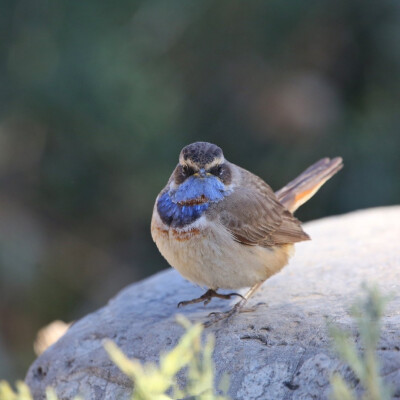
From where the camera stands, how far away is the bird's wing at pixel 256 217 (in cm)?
437

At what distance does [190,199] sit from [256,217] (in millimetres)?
465

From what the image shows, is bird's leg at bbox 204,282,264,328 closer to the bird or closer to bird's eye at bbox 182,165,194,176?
the bird

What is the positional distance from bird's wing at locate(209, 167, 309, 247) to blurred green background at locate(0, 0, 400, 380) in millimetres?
3651

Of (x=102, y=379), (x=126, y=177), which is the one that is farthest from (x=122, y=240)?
(x=102, y=379)

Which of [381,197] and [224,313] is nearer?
[224,313]

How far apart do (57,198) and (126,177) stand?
33.1 inches

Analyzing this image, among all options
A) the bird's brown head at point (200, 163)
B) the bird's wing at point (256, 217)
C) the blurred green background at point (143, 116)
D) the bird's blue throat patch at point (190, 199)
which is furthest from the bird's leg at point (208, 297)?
the blurred green background at point (143, 116)

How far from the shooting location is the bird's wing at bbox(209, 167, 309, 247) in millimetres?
4371

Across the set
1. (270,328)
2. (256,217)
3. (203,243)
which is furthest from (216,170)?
(270,328)

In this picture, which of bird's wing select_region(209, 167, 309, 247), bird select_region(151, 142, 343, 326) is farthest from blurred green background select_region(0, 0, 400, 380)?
bird select_region(151, 142, 343, 326)

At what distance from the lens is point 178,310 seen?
467 centimetres

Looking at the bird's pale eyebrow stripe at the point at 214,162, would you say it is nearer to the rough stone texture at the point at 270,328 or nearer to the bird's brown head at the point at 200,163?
the bird's brown head at the point at 200,163

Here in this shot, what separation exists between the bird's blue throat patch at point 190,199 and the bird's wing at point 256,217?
0.07m

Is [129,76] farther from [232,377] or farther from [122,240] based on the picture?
[232,377]
